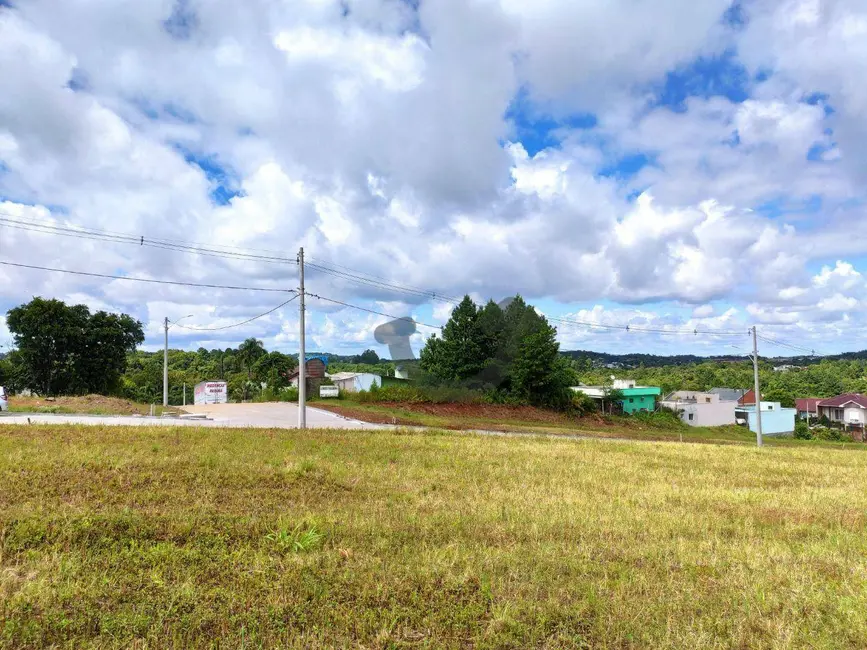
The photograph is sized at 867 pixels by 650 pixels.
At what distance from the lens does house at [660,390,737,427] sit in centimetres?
6512

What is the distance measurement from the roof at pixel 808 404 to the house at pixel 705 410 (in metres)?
23.2

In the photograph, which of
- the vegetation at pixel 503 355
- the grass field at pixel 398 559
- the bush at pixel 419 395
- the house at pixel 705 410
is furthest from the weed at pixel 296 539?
the house at pixel 705 410

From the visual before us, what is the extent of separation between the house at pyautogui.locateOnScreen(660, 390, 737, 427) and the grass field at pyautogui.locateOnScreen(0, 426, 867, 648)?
5936 cm

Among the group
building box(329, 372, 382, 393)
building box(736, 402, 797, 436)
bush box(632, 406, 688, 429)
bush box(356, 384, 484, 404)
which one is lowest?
building box(736, 402, 797, 436)

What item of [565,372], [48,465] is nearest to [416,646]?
[48,465]

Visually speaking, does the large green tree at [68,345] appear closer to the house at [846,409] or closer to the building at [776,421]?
the building at [776,421]

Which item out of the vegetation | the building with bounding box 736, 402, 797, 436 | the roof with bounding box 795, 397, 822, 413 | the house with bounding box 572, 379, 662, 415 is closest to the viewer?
the vegetation

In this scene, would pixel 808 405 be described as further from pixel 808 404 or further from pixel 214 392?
pixel 214 392

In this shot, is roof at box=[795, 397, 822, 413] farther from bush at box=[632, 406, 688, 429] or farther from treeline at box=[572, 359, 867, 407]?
bush at box=[632, 406, 688, 429]

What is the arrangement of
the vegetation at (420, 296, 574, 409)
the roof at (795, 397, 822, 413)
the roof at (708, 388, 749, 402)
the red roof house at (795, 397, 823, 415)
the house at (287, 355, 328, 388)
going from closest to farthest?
the vegetation at (420, 296, 574, 409), the house at (287, 355, 328, 388), the roof at (708, 388, 749, 402), the red roof house at (795, 397, 823, 415), the roof at (795, 397, 822, 413)

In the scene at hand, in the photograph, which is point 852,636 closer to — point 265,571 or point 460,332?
point 265,571

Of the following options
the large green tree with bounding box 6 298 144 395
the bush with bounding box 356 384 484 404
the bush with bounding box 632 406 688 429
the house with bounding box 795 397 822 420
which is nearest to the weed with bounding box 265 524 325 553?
the bush with bounding box 356 384 484 404

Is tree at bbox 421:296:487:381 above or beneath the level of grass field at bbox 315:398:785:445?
above

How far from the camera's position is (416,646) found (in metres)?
4.19
